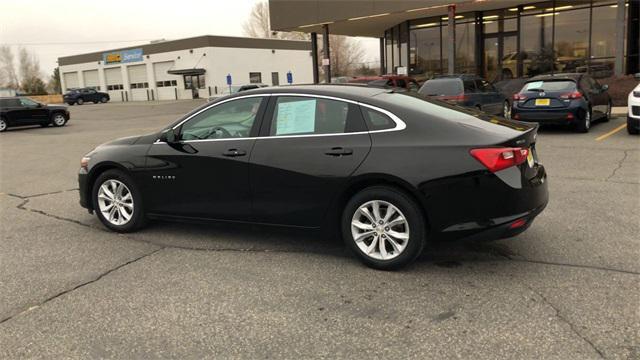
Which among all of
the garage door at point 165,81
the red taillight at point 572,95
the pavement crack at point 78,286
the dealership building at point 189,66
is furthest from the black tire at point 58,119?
the garage door at point 165,81

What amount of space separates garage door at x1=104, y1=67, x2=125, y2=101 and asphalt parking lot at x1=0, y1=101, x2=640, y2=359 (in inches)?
2477

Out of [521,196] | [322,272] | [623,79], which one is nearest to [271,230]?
[322,272]

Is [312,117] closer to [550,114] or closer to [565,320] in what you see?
[565,320]

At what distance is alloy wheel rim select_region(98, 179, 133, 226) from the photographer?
18.4ft

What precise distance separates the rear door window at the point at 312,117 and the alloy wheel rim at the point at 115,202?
6.23 ft

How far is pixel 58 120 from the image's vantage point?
23547mm

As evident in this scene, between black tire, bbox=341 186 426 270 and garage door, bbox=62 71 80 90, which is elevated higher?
garage door, bbox=62 71 80 90

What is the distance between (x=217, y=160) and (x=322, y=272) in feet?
4.86

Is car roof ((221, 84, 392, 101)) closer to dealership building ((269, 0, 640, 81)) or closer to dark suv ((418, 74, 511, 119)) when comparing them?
dark suv ((418, 74, 511, 119))

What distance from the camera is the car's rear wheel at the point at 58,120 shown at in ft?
76.3

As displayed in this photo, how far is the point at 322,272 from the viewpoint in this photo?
4.40 metres

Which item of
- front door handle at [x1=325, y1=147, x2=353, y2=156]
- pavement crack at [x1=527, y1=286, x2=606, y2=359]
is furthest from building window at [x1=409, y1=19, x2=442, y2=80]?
pavement crack at [x1=527, y1=286, x2=606, y2=359]

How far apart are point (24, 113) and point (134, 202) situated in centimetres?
2000

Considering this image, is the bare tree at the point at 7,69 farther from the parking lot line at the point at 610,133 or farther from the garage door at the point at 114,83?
the parking lot line at the point at 610,133
